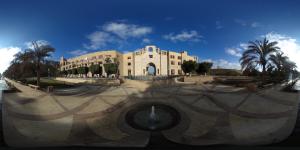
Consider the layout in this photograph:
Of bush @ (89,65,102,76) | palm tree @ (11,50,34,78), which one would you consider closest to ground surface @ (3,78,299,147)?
bush @ (89,65,102,76)

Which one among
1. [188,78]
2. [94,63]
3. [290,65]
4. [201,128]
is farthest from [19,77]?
[290,65]

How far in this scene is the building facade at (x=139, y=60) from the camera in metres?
1.55

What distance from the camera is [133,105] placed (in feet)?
6.35

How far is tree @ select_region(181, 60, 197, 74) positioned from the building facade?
0.11 ft

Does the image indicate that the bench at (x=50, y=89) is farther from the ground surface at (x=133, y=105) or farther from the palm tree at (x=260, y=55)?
the palm tree at (x=260, y=55)

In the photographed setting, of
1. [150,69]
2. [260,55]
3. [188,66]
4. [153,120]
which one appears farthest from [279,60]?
[153,120]

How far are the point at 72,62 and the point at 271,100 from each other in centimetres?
176

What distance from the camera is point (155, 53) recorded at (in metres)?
1.59

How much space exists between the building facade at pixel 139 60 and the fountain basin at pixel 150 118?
1.45 feet

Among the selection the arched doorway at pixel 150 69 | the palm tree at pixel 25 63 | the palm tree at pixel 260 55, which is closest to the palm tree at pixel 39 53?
the palm tree at pixel 25 63

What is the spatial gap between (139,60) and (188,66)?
1.22ft

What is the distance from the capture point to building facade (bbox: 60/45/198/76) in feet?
5.08

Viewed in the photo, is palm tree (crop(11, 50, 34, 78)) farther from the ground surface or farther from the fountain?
the fountain

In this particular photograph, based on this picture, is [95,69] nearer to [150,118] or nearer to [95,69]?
[95,69]
